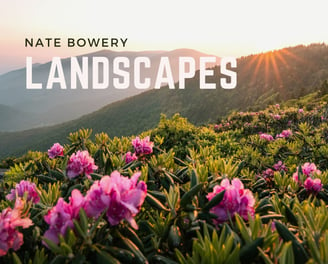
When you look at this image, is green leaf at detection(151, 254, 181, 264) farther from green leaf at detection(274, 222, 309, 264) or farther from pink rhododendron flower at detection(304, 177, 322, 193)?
pink rhododendron flower at detection(304, 177, 322, 193)

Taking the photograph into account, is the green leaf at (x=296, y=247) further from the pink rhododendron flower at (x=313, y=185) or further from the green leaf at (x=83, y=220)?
the pink rhododendron flower at (x=313, y=185)

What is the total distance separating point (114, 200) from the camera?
4.64 ft

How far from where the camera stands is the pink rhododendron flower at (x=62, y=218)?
1369 millimetres

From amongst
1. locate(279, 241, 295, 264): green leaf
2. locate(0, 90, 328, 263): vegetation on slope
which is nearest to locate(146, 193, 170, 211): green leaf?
locate(0, 90, 328, 263): vegetation on slope

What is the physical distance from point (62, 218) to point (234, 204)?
0.84 m

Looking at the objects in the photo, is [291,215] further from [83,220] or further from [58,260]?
[58,260]

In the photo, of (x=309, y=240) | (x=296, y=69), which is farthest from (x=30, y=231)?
(x=296, y=69)

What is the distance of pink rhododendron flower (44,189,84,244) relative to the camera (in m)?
1.37

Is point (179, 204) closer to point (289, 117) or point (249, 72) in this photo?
point (289, 117)

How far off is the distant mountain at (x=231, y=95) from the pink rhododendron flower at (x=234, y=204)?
28.4 m

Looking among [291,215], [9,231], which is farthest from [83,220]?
[291,215]

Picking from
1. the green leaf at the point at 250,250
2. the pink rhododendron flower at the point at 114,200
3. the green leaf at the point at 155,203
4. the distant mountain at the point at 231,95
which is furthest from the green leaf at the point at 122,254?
the distant mountain at the point at 231,95

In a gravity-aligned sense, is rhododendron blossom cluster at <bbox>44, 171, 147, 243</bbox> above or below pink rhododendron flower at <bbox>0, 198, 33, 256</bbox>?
above

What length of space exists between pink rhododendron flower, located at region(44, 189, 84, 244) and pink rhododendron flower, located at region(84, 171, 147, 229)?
44 mm
